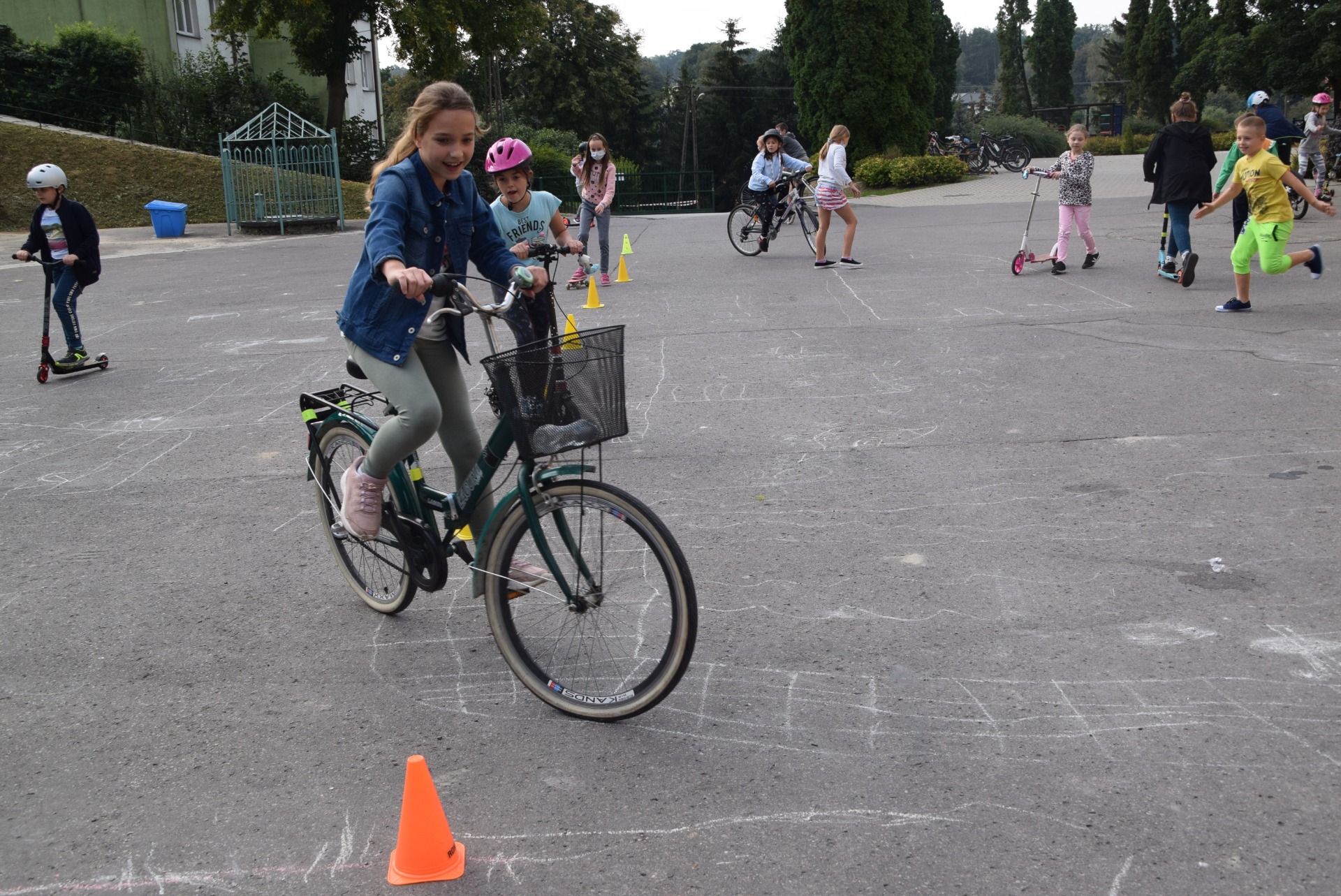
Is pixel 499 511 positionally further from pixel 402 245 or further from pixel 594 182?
pixel 594 182

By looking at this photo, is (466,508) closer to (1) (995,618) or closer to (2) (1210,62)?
(1) (995,618)

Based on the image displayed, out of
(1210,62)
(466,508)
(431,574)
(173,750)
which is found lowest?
(173,750)

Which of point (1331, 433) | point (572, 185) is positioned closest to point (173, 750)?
point (1331, 433)

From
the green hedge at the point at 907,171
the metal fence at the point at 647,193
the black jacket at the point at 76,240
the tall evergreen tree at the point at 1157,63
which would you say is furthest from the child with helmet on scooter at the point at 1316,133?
the tall evergreen tree at the point at 1157,63

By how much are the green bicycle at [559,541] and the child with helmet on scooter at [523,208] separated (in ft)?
9.54

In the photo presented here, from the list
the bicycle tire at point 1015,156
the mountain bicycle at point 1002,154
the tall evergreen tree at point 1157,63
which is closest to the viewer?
the mountain bicycle at point 1002,154

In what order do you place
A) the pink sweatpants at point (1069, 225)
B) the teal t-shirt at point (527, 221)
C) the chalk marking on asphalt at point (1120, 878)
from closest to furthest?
the chalk marking on asphalt at point (1120, 878), the teal t-shirt at point (527, 221), the pink sweatpants at point (1069, 225)

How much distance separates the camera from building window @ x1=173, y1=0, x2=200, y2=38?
40.7m

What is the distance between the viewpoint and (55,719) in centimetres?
373

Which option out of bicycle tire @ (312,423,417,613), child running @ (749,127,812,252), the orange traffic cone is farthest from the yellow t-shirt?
the orange traffic cone

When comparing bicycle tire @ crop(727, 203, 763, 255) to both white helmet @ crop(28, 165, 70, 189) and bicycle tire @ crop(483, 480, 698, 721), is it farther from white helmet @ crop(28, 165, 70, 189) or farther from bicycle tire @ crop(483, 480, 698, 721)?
bicycle tire @ crop(483, 480, 698, 721)

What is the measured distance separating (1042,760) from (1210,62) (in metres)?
53.6

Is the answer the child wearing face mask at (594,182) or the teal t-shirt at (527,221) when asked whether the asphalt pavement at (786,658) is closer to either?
the teal t-shirt at (527,221)

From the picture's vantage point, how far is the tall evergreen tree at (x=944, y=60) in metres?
47.9
